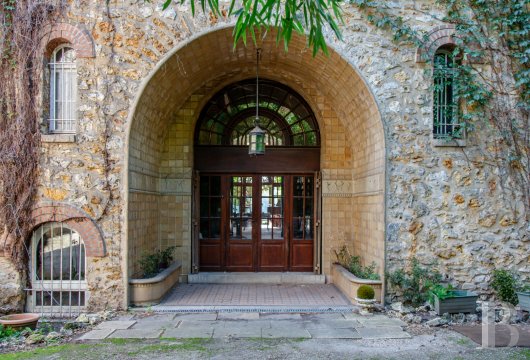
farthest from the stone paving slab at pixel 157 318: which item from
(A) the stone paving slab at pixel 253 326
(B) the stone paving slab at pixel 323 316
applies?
(B) the stone paving slab at pixel 323 316

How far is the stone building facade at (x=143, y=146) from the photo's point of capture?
7.10 metres

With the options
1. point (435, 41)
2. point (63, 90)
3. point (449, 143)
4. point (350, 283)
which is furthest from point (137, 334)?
point (435, 41)

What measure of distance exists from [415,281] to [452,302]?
623 mm

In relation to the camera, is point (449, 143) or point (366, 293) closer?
point (366, 293)

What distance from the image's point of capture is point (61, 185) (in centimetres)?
708

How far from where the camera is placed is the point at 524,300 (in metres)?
6.84

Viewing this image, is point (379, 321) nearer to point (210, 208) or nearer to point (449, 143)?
point (449, 143)

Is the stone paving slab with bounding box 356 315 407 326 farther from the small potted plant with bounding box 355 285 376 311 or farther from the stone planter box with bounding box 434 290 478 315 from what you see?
the stone planter box with bounding box 434 290 478 315

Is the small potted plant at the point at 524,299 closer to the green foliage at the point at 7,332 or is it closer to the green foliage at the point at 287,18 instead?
the green foliage at the point at 287,18

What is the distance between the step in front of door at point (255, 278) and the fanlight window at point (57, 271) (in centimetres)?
249

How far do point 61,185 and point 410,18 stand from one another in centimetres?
609

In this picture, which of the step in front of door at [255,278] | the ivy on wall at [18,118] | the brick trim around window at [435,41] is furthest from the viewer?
the step in front of door at [255,278]

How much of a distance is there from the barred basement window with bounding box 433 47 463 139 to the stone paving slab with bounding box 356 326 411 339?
3192 mm

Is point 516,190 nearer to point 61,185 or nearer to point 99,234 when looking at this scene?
point 99,234
